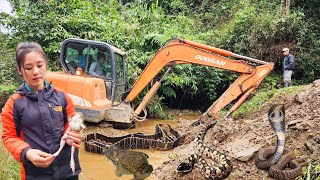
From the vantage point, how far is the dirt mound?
4.36 m

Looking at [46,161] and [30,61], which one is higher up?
[30,61]

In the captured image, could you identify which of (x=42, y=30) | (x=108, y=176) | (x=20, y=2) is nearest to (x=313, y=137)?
(x=108, y=176)

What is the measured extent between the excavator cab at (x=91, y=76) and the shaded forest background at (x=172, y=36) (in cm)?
285

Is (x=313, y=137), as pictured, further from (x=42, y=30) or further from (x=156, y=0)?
(x=156, y=0)

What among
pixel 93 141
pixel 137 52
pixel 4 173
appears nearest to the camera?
pixel 4 173

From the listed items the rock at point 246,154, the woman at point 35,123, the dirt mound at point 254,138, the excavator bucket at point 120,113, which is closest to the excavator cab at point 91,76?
the excavator bucket at point 120,113

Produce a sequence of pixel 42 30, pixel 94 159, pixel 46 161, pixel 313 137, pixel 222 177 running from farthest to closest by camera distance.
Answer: pixel 42 30 < pixel 94 159 < pixel 313 137 < pixel 222 177 < pixel 46 161

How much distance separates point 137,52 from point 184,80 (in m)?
1.86

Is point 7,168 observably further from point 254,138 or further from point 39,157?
point 254,138

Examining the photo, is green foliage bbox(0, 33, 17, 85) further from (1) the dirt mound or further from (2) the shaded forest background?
(1) the dirt mound

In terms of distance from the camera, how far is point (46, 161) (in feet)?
6.26

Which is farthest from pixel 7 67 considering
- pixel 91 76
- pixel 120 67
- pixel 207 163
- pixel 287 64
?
pixel 287 64

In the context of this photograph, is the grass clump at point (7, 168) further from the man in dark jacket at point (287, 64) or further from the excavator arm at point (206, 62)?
the man in dark jacket at point (287, 64)

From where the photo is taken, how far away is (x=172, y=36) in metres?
12.4
